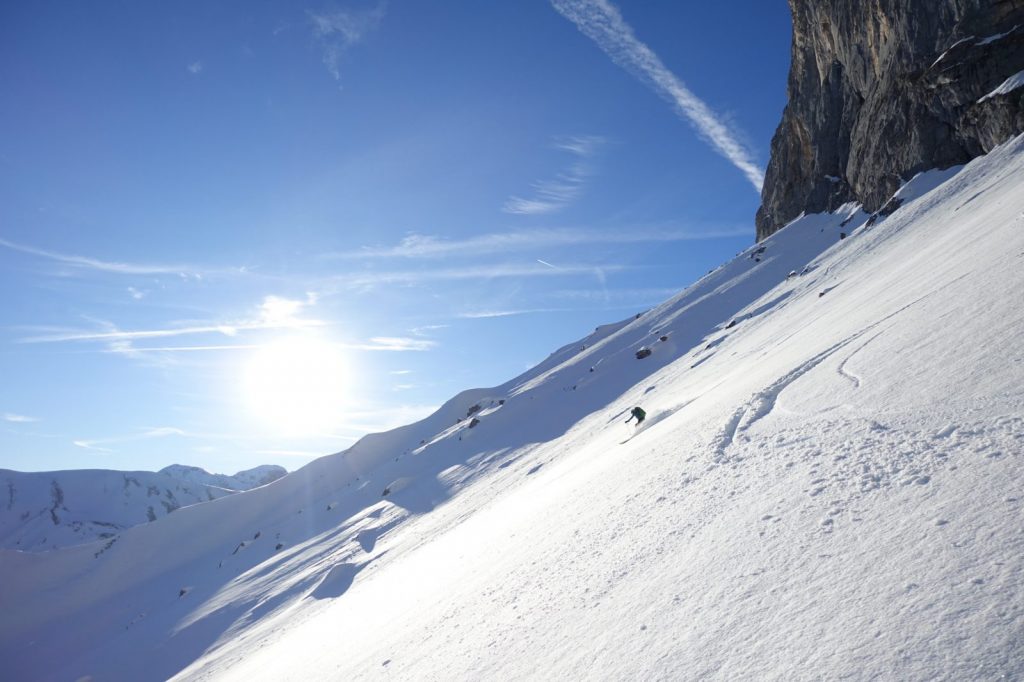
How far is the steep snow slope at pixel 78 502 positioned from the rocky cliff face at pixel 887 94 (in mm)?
148006

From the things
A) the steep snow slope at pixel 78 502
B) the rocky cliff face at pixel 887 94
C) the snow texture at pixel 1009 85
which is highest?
the steep snow slope at pixel 78 502

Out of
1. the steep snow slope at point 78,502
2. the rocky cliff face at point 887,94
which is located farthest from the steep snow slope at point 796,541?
the steep snow slope at point 78,502

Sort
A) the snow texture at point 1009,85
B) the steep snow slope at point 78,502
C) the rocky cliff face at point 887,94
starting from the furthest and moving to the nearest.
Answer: the steep snow slope at point 78,502, the rocky cliff face at point 887,94, the snow texture at point 1009,85

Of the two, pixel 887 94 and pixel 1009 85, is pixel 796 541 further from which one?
pixel 887 94

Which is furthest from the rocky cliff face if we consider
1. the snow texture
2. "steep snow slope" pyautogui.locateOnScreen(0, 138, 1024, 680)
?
"steep snow slope" pyautogui.locateOnScreen(0, 138, 1024, 680)

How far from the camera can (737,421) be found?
6969 mm

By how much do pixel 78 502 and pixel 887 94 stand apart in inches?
8843

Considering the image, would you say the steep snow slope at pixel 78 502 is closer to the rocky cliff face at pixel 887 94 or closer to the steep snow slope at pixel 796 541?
the rocky cliff face at pixel 887 94

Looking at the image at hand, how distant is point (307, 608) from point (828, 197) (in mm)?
53360

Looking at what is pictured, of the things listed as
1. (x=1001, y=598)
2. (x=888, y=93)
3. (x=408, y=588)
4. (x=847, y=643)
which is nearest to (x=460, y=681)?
(x=847, y=643)

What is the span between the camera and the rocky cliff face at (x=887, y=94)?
2888 cm

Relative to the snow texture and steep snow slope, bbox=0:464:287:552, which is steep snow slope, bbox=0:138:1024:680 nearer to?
the snow texture

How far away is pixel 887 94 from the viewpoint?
124 feet

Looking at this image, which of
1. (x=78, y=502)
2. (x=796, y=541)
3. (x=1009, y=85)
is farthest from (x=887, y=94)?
(x=78, y=502)
